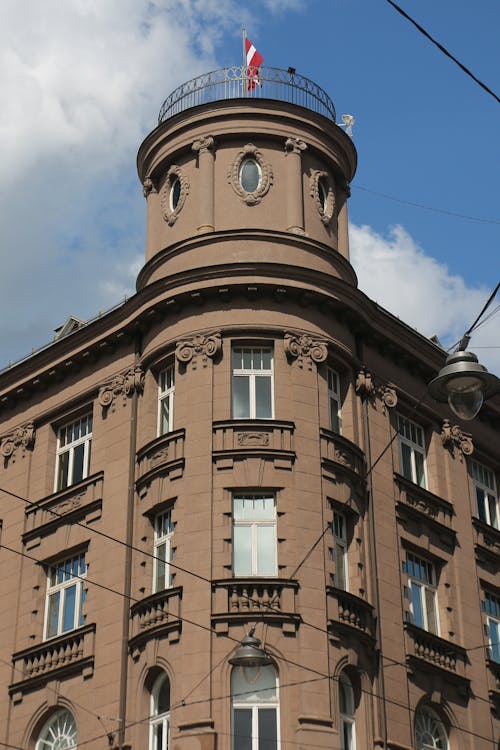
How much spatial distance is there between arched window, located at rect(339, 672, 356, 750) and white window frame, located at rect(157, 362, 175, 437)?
8118mm

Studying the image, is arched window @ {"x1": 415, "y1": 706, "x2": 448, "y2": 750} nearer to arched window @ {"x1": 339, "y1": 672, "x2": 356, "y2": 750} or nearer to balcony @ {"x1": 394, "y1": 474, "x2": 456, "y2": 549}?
arched window @ {"x1": 339, "y1": 672, "x2": 356, "y2": 750}

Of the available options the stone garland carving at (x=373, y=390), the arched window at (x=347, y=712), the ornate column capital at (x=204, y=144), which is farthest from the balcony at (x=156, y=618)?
the ornate column capital at (x=204, y=144)

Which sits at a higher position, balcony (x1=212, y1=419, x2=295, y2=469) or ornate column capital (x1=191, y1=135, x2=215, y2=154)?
ornate column capital (x1=191, y1=135, x2=215, y2=154)

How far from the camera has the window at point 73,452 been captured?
38.7 meters

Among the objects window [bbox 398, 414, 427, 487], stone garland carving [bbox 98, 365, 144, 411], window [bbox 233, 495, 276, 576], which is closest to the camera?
window [bbox 233, 495, 276, 576]

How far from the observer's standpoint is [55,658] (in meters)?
35.5

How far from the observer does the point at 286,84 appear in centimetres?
4047

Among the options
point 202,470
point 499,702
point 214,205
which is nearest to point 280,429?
point 202,470

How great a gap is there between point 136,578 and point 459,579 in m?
9.36

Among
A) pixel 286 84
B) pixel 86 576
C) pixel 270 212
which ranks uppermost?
pixel 286 84

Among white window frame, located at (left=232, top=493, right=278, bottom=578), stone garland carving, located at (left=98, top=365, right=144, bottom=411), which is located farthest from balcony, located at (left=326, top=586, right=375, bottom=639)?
stone garland carving, located at (left=98, top=365, right=144, bottom=411)

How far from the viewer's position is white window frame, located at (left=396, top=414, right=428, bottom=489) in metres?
38.9

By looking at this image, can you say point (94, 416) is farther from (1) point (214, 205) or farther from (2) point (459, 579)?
(2) point (459, 579)

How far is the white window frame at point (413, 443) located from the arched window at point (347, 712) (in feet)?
25.2
